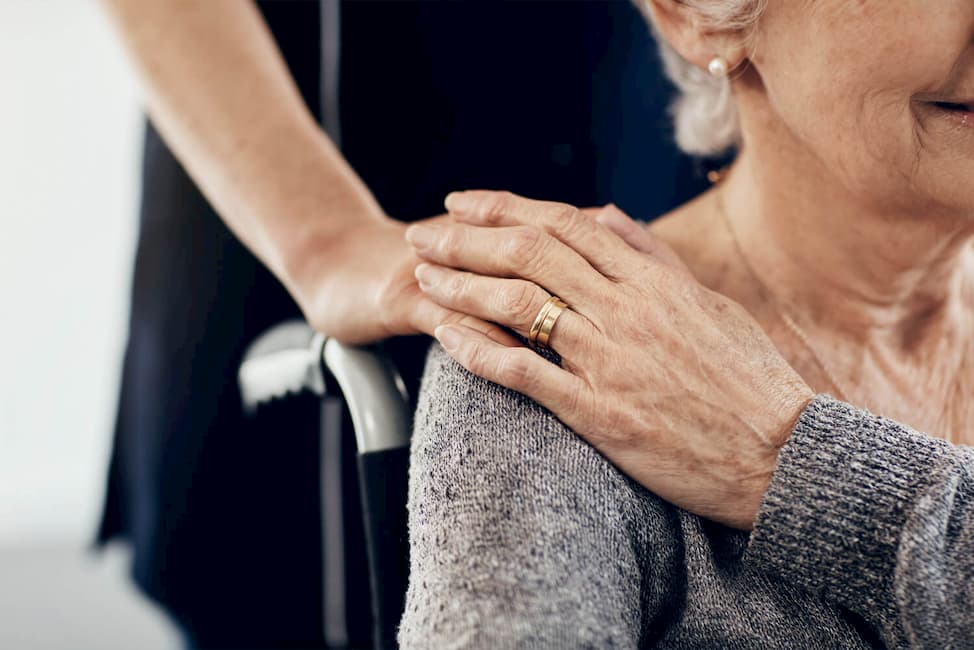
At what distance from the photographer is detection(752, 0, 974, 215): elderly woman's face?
2.75ft

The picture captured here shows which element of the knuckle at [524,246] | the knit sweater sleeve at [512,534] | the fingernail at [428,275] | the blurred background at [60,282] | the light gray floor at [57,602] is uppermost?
the knuckle at [524,246]

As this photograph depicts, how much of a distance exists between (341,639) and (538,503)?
0.73 meters

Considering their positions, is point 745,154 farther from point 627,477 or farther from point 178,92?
point 178,92

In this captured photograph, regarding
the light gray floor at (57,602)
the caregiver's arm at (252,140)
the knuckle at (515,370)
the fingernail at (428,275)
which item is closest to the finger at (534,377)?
the knuckle at (515,370)

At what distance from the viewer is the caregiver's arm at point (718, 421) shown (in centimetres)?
75

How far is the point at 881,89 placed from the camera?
876 millimetres

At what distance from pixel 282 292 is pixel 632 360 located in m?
0.63

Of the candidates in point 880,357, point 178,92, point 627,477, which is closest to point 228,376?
point 178,92

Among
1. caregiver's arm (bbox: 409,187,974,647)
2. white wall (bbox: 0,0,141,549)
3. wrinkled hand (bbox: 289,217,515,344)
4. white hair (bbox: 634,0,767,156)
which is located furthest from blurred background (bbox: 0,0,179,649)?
caregiver's arm (bbox: 409,187,974,647)

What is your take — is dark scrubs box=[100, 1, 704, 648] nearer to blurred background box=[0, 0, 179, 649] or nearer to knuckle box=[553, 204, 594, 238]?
knuckle box=[553, 204, 594, 238]

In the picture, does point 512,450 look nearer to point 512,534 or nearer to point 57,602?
point 512,534

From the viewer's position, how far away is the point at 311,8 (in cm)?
129

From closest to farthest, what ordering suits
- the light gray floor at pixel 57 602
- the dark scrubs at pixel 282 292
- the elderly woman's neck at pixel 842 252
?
the elderly woman's neck at pixel 842 252
the dark scrubs at pixel 282 292
the light gray floor at pixel 57 602

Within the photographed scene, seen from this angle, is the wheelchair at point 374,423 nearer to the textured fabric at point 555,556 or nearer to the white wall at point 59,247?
the textured fabric at point 555,556
